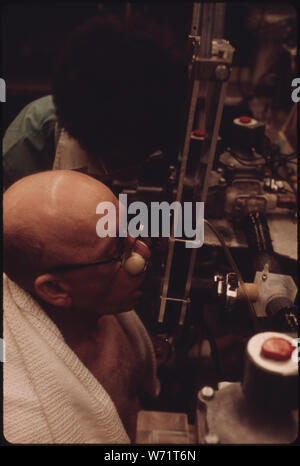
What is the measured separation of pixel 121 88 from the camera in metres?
1.26

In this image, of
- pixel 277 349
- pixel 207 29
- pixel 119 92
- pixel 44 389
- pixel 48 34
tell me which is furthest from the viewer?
pixel 48 34

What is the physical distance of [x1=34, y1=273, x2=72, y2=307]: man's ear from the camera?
105cm

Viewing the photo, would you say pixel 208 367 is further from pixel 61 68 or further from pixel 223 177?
pixel 61 68

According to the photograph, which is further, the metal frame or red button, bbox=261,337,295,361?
the metal frame

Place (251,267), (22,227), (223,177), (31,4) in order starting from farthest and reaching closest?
1. (31,4)
2. (223,177)
3. (251,267)
4. (22,227)

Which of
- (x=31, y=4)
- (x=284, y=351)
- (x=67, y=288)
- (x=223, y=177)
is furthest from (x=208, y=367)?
(x=31, y=4)

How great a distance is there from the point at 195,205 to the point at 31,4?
285 cm

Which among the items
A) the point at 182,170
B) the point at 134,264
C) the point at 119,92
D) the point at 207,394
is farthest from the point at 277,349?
the point at 119,92

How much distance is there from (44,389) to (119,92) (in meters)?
0.87

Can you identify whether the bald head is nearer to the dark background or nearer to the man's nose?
the man's nose

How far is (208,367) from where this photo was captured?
4.51 feet

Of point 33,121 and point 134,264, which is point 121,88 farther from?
point 33,121

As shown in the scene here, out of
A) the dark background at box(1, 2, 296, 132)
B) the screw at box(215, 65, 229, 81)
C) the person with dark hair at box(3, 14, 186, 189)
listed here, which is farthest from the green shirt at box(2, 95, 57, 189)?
the dark background at box(1, 2, 296, 132)

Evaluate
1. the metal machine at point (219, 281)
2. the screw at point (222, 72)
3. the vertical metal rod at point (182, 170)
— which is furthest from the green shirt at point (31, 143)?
the screw at point (222, 72)
